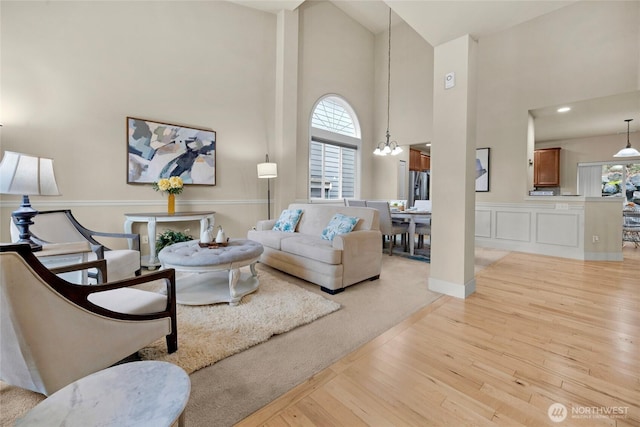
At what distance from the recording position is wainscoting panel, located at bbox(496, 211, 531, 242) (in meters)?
4.78

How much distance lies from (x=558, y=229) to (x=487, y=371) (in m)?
4.22

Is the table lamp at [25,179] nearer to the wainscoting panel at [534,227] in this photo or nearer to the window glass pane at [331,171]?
the window glass pane at [331,171]

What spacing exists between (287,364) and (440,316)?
1.38 m

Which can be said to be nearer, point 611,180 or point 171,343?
point 171,343

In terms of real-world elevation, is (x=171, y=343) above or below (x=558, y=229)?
below

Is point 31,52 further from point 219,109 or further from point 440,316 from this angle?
point 440,316

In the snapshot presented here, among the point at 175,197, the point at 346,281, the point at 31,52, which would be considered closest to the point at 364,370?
the point at 346,281

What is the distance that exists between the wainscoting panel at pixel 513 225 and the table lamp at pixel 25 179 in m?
6.12

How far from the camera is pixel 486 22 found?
2457mm

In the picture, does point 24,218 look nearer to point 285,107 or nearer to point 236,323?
point 236,323

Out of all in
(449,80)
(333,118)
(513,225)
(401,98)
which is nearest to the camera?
(449,80)

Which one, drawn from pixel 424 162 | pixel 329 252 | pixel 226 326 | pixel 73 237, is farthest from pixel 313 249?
pixel 424 162

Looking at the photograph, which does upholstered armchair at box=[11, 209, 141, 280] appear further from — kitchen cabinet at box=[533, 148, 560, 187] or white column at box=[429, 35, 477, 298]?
kitchen cabinet at box=[533, 148, 560, 187]

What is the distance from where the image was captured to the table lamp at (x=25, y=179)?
170 cm
